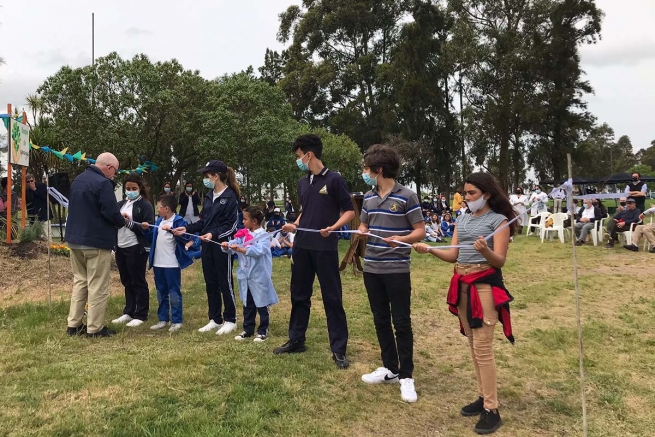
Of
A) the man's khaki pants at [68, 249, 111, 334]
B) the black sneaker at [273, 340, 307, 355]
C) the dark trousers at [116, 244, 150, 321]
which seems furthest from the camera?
the dark trousers at [116, 244, 150, 321]

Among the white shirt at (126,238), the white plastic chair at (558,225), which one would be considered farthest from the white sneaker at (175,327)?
the white plastic chair at (558,225)

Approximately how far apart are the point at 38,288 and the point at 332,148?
1814cm

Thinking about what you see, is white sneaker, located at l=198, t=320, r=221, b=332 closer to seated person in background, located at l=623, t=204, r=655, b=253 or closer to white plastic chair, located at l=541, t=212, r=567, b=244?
seated person in background, located at l=623, t=204, r=655, b=253

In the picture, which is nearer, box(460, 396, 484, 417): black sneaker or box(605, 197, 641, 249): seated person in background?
box(460, 396, 484, 417): black sneaker

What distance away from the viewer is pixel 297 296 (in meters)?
4.22

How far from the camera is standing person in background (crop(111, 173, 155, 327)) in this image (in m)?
5.39

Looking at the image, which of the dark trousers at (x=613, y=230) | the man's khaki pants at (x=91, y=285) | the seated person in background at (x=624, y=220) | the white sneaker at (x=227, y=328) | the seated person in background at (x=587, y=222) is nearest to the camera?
the man's khaki pants at (x=91, y=285)

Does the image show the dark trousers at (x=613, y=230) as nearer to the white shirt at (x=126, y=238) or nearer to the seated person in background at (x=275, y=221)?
the seated person in background at (x=275, y=221)

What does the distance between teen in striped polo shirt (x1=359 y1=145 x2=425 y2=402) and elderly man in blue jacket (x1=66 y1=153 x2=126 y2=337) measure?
2838 mm

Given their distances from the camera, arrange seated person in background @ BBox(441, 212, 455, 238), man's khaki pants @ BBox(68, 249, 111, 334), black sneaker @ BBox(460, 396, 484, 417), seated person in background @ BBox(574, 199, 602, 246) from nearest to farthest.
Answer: black sneaker @ BBox(460, 396, 484, 417) < man's khaki pants @ BBox(68, 249, 111, 334) < seated person in background @ BBox(574, 199, 602, 246) < seated person in background @ BBox(441, 212, 455, 238)

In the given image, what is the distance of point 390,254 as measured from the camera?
3.44 m

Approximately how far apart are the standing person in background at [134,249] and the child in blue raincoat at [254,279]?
4.21 ft

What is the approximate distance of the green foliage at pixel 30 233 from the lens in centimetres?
857

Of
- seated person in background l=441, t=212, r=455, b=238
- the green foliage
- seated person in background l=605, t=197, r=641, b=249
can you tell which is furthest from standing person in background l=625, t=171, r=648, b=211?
the green foliage
